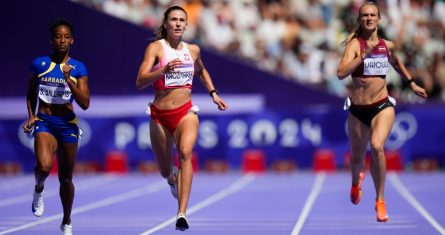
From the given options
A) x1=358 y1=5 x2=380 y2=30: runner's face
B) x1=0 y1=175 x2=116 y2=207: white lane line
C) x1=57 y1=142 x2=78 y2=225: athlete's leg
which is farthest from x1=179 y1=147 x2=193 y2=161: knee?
x1=0 y1=175 x2=116 y2=207: white lane line

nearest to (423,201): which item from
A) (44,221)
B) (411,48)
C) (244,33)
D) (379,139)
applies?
(379,139)

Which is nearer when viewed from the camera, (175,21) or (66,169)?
(66,169)

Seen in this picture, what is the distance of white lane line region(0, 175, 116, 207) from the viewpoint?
1565 centimetres

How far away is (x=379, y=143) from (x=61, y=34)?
3.34m

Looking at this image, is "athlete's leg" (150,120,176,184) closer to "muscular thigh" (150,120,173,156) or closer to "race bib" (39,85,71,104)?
"muscular thigh" (150,120,173,156)

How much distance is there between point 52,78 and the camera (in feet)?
33.0

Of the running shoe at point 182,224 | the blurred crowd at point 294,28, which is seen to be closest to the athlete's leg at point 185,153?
the running shoe at point 182,224

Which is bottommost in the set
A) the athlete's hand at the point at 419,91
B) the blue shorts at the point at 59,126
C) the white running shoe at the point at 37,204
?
the white running shoe at the point at 37,204

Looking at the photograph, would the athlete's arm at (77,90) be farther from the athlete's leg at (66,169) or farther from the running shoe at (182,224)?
the running shoe at (182,224)

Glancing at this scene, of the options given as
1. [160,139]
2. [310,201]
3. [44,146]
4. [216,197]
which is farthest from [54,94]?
[216,197]

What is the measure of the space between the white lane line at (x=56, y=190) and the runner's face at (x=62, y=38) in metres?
5.43

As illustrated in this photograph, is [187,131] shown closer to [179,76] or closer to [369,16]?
[179,76]

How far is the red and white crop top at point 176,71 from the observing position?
10.7 metres

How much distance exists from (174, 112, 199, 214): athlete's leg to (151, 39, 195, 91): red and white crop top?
32 cm
